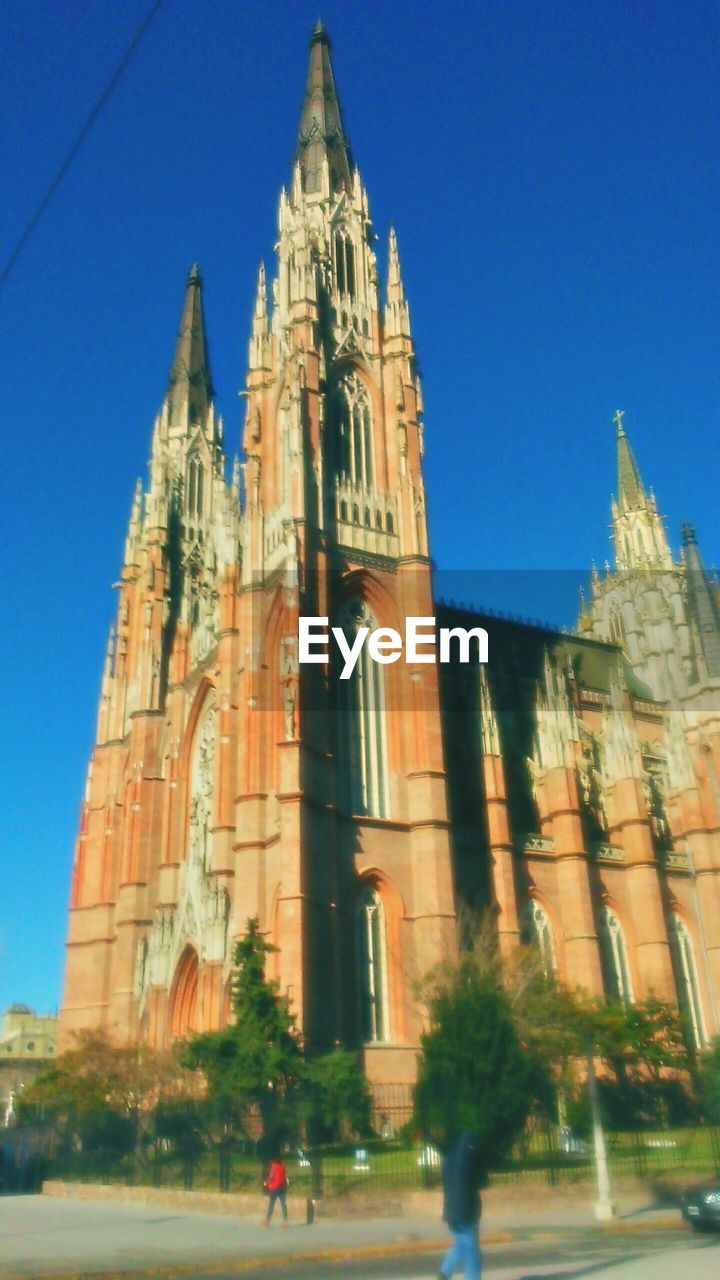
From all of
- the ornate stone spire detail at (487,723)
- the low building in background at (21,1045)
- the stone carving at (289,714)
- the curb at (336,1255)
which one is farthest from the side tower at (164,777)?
the low building in background at (21,1045)

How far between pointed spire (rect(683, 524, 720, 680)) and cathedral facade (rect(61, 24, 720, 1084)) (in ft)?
0.56

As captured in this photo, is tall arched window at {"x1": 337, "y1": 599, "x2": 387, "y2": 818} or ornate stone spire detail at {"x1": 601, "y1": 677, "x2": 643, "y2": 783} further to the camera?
ornate stone spire detail at {"x1": 601, "y1": 677, "x2": 643, "y2": 783}

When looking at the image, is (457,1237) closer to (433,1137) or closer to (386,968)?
(433,1137)

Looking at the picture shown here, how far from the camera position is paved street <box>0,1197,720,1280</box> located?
534 inches

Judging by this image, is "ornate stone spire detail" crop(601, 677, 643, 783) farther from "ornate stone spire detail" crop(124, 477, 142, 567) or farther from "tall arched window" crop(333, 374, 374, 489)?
"ornate stone spire detail" crop(124, 477, 142, 567)

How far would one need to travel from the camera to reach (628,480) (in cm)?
7244

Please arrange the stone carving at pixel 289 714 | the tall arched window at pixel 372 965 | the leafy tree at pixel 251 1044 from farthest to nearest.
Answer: the stone carving at pixel 289 714 < the tall arched window at pixel 372 965 < the leafy tree at pixel 251 1044

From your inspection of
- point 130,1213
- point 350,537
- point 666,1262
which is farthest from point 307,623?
point 666,1262

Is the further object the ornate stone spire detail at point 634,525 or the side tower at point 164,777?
the ornate stone spire detail at point 634,525

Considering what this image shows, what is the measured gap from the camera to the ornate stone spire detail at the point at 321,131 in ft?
171

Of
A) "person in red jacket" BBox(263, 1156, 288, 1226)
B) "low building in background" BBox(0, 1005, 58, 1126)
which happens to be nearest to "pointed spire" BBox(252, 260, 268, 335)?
"person in red jacket" BBox(263, 1156, 288, 1226)

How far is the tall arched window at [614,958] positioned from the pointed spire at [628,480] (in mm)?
34226

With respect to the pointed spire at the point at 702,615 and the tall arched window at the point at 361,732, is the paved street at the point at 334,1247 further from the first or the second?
the pointed spire at the point at 702,615

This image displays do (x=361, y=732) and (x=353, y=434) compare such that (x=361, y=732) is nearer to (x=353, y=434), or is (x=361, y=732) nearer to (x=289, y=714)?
(x=289, y=714)
